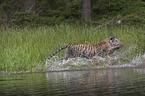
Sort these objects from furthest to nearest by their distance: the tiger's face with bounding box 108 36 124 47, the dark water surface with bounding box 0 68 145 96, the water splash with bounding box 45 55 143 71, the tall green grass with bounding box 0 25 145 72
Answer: the tiger's face with bounding box 108 36 124 47 → the water splash with bounding box 45 55 143 71 → the tall green grass with bounding box 0 25 145 72 → the dark water surface with bounding box 0 68 145 96

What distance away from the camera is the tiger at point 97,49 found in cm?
909

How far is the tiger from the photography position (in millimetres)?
9086

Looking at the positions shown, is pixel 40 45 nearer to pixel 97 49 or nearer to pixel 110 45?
pixel 97 49

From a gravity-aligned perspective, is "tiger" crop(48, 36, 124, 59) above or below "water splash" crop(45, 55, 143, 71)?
above

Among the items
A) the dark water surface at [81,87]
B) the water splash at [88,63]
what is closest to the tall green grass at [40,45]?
the water splash at [88,63]

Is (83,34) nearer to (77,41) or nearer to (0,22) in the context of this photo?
(77,41)

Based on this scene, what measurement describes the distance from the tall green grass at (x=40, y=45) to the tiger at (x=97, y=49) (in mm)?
760

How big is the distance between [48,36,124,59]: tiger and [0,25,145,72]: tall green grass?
0.76m

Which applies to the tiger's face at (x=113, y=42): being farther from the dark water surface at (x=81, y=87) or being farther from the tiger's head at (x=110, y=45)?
the dark water surface at (x=81, y=87)

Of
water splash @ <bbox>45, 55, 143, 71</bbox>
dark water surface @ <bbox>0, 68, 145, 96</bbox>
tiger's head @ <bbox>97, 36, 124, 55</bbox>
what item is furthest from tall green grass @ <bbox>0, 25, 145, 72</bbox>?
dark water surface @ <bbox>0, 68, 145, 96</bbox>

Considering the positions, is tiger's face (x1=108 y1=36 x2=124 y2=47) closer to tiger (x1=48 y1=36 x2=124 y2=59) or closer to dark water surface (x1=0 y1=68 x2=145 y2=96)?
tiger (x1=48 y1=36 x2=124 y2=59)

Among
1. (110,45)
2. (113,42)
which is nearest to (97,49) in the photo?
(110,45)

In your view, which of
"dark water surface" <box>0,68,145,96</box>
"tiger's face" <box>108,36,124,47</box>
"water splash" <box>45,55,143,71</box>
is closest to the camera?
"dark water surface" <box>0,68,145,96</box>

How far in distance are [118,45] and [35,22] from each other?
929 centimetres
